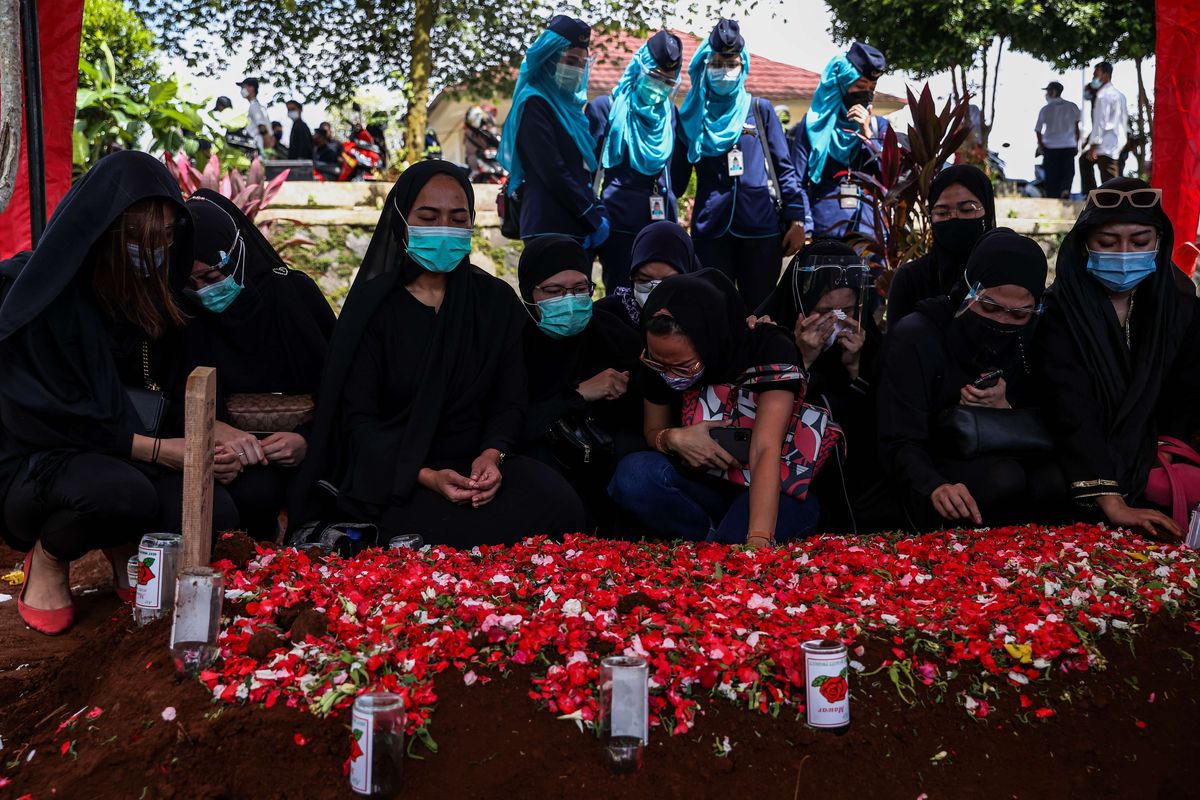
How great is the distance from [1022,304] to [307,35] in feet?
42.6

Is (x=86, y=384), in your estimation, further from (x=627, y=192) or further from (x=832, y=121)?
(x=832, y=121)

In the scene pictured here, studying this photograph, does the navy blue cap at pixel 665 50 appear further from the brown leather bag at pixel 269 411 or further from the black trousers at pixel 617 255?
the brown leather bag at pixel 269 411

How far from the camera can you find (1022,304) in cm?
Answer: 423

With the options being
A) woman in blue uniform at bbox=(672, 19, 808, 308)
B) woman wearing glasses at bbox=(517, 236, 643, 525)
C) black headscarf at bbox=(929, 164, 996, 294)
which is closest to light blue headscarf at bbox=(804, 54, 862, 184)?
woman in blue uniform at bbox=(672, 19, 808, 308)

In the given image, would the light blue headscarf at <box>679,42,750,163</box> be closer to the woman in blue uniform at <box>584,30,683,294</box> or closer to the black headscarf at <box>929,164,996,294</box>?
the woman in blue uniform at <box>584,30,683,294</box>

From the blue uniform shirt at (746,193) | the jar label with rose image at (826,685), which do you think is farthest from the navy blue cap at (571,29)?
the jar label with rose image at (826,685)

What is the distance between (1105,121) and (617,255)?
1025cm

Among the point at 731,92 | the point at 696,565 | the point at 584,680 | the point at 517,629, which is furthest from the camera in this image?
the point at 731,92

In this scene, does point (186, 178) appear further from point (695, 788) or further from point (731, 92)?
point (695, 788)

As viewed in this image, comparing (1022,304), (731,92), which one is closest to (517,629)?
(1022,304)

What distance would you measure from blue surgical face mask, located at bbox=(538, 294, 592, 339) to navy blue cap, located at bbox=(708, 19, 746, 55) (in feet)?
8.58

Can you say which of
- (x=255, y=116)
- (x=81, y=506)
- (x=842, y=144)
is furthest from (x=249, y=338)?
(x=255, y=116)

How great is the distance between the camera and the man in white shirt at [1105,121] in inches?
542

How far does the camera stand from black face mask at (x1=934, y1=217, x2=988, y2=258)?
4820mm
